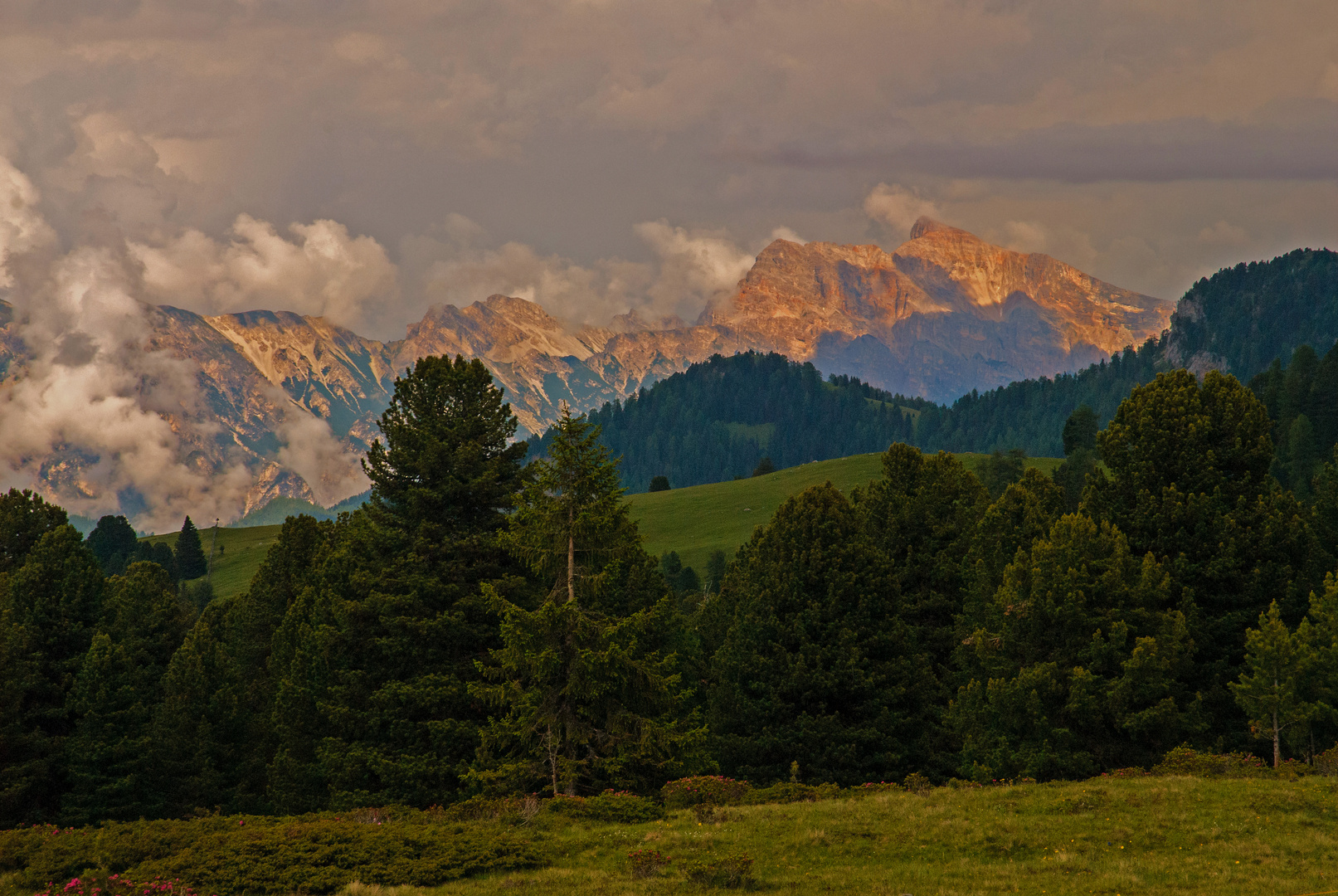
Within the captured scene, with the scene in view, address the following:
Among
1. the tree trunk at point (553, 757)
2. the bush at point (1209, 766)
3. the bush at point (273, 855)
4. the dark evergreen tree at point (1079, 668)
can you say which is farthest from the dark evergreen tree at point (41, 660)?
the bush at point (1209, 766)

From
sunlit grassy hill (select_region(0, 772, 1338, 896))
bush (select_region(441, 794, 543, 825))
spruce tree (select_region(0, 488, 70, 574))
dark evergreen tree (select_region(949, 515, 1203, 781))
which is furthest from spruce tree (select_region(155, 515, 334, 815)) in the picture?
dark evergreen tree (select_region(949, 515, 1203, 781))

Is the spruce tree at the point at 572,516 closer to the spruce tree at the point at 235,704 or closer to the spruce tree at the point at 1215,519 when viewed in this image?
the spruce tree at the point at 235,704

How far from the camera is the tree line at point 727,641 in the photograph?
38.6 m

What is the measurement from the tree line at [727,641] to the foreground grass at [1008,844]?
8.94 metres

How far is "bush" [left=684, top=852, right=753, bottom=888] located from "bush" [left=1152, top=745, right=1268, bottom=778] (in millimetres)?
16323

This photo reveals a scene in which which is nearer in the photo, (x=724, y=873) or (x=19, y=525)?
(x=724, y=873)

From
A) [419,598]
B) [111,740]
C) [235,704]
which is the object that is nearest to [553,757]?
[419,598]

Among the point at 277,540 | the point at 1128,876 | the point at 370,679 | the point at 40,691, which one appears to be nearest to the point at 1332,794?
the point at 1128,876

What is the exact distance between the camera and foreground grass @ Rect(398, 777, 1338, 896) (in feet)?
74.8

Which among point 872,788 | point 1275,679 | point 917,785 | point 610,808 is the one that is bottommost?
point 872,788

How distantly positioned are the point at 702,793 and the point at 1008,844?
1048cm

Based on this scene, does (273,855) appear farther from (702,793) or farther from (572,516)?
(572,516)

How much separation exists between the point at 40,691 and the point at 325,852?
3247 centimetres

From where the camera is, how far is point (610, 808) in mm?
30922
